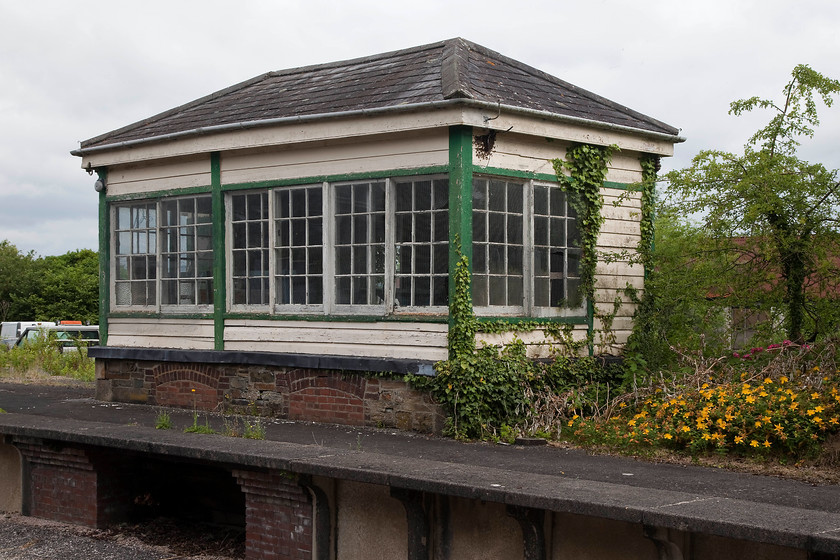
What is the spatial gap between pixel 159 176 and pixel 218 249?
4.62ft

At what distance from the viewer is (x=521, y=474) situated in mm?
6449

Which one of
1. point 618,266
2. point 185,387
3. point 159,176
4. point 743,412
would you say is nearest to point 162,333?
point 185,387

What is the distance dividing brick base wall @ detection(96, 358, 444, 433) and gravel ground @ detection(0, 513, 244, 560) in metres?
1.80

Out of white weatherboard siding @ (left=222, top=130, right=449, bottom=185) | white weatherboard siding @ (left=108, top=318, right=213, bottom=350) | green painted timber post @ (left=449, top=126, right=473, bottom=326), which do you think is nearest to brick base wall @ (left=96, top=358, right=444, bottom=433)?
white weatherboard siding @ (left=108, top=318, right=213, bottom=350)

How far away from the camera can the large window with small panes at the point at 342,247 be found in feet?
31.2

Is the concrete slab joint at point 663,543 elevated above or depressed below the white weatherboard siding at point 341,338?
below

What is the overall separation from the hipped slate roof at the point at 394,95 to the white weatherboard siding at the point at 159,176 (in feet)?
1.27

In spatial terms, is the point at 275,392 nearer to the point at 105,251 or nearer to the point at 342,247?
the point at 342,247

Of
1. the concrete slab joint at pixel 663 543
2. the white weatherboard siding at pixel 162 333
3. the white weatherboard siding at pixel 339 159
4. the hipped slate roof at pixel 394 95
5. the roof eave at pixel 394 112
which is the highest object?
the hipped slate roof at pixel 394 95

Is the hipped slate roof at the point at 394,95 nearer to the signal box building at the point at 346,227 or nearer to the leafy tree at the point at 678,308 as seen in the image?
the signal box building at the point at 346,227

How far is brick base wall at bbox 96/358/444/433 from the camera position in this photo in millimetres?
9406

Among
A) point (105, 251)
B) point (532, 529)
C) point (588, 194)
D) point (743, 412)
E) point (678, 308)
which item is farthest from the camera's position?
point (105, 251)

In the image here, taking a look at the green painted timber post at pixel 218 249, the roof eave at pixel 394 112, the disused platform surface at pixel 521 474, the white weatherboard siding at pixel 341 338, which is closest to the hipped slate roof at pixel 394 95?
the roof eave at pixel 394 112

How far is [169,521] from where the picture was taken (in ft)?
30.5
